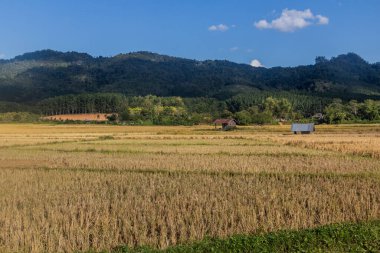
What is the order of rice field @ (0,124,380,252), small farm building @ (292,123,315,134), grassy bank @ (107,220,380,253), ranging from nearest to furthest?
1. grassy bank @ (107,220,380,253)
2. rice field @ (0,124,380,252)
3. small farm building @ (292,123,315,134)

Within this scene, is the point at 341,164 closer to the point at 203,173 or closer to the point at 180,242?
the point at 203,173

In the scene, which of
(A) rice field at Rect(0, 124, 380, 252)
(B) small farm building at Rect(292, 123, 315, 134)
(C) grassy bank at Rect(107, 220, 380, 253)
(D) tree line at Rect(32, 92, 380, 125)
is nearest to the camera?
(C) grassy bank at Rect(107, 220, 380, 253)

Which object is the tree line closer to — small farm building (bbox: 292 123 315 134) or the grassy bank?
small farm building (bbox: 292 123 315 134)

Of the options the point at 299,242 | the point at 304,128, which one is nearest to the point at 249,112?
the point at 304,128

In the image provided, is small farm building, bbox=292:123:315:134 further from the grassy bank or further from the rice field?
the grassy bank

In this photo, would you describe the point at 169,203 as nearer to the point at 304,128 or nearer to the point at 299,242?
the point at 299,242

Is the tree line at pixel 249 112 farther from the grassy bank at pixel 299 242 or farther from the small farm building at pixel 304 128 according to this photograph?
the grassy bank at pixel 299 242

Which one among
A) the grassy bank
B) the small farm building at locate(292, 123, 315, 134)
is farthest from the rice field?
the small farm building at locate(292, 123, 315, 134)

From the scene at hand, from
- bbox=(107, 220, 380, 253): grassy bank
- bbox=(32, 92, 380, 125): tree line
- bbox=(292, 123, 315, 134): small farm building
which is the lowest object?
bbox=(292, 123, 315, 134): small farm building

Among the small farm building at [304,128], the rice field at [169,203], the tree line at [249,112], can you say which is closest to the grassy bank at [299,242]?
the rice field at [169,203]

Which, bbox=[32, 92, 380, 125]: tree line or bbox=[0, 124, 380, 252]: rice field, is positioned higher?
bbox=[32, 92, 380, 125]: tree line

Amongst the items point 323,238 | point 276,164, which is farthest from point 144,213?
point 276,164

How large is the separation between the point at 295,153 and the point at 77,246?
28.1 meters

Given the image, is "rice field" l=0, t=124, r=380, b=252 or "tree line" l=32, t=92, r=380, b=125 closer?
"rice field" l=0, t=124, r=380, b=252
